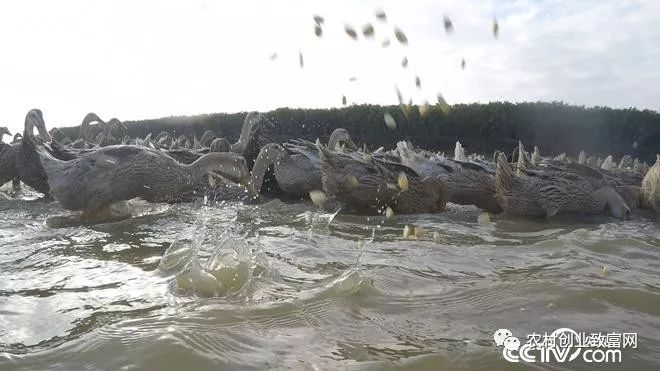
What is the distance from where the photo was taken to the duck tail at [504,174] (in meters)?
6.55

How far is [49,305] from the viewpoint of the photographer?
2.76 meters

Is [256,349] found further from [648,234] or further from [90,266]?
[648,234]

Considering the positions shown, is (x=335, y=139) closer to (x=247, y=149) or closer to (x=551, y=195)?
(x=247, y=149)

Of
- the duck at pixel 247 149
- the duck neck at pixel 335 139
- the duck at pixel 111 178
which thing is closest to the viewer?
the duck at pixel 111 178

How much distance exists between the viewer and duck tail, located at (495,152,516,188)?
6.55 m

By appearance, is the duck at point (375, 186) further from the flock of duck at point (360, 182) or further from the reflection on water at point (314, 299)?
the reflection on water at point (314, 299)

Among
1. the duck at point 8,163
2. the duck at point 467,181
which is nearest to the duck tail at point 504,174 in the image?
the duck at point 467,181

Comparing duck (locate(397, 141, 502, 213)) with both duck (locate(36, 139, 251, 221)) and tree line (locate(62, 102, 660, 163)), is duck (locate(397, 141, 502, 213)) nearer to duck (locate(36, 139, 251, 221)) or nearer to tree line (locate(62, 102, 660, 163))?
duck (locate(36, 139, 251, 221))

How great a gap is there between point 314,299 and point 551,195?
4606 millimetres

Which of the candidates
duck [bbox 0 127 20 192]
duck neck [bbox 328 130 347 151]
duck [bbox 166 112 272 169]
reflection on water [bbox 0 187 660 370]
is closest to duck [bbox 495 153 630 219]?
reflection on water [bbox 0 187 660 370]

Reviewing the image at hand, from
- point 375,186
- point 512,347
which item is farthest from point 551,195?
point 512,347

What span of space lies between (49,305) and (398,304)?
176cm

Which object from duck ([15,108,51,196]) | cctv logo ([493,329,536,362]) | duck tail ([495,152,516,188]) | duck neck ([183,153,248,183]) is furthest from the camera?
duck ([15,108,51,196])

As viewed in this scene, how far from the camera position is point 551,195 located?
21.1ft
